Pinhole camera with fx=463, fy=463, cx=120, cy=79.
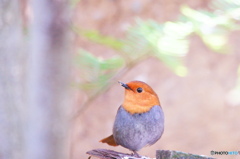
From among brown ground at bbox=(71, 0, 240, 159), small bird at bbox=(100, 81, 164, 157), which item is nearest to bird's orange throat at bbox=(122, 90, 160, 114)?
small bird at bbox=(100, 81, 164, 157)

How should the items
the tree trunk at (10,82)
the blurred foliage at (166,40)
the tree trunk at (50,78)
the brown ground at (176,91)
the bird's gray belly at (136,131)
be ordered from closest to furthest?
the tree trunk at (50,78)
the bird's gray belly at (136,131)
the blurred foliage at (166,40)
the tree trunk at (10,82)
the brown ground at (176,91)

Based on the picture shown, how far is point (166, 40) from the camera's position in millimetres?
1802

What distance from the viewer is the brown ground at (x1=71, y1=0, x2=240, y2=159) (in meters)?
4.08

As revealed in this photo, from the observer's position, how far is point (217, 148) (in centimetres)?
417

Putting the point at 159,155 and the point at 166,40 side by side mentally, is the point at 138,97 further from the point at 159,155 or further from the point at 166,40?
the point at 166,40

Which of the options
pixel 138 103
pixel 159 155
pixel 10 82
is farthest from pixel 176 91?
pixel 159 155

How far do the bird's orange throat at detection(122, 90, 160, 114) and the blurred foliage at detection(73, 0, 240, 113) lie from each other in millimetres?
442

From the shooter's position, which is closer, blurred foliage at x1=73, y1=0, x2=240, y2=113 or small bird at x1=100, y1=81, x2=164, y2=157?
small bird at x1=100, y1=81, x2=164, y2=157

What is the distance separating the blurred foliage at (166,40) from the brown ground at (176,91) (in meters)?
2.08

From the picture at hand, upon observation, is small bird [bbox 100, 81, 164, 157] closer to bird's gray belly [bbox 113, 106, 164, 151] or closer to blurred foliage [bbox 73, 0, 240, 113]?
bird's gray belly [bbox 113, 106, 164, 151]

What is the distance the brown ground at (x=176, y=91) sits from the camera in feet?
13.4

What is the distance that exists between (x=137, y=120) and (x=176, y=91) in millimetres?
2958

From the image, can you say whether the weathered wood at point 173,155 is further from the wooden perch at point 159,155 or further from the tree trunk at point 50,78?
the tree trunk at point 50,78

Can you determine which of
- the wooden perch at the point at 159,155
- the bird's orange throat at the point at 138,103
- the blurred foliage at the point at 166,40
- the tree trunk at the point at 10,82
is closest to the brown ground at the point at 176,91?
the tree trunk at the point at 10,82
